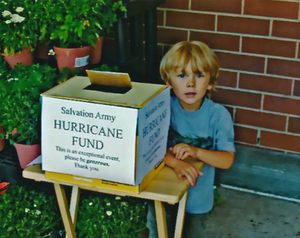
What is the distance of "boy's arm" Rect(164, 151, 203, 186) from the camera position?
196 centimetres

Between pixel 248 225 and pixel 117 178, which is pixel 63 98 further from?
pixel 248 225

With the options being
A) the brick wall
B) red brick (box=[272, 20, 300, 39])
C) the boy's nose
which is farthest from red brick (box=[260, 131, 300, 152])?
the boy's nose

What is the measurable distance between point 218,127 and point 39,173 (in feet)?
2.56

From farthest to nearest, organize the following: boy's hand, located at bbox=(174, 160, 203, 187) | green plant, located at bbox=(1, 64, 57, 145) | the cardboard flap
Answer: green plant, located at bbox=(1, 64, 57, 145) → boy's hand, located at bbox=(174, 160, 203, 187) → the cardboard flap

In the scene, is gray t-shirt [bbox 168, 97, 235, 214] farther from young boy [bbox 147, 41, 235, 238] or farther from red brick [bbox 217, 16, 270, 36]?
red brick [bbox 217, 16, 270, 36]

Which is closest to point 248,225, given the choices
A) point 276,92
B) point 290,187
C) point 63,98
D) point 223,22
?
point 290,187

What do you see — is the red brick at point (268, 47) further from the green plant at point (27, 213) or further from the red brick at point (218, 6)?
the green plant at point (27, 213)

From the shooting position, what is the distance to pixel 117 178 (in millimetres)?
1792

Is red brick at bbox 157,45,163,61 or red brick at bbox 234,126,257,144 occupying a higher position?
red brick at bbox 157,45,163,61

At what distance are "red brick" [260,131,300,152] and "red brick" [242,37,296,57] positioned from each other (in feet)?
1.59

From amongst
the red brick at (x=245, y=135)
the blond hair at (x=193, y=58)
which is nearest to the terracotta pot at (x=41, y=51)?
the blond hair at (x=193, y=58)

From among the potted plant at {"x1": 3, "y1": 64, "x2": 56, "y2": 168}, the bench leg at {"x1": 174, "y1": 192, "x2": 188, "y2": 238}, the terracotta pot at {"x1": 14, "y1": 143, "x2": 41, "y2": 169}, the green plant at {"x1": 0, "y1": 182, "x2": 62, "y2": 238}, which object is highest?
the potted plant at {"x1": 3, "y1": 64, "x2": 56, "y2": 168}

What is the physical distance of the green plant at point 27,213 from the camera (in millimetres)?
2439

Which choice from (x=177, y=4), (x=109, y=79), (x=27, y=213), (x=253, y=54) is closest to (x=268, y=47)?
(x=253, y=54)
